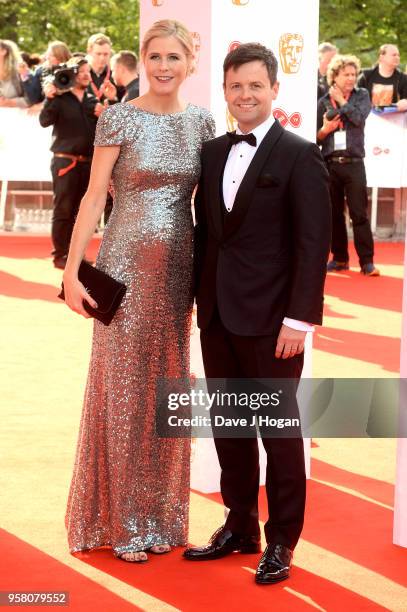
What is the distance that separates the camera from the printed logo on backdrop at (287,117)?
5.04m

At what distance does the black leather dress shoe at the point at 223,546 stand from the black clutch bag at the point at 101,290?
0.85 meters

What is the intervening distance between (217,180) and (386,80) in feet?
32.9

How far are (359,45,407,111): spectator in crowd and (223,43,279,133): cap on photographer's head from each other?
965 cm

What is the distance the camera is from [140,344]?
14.0ft

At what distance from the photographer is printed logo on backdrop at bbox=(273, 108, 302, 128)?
5.04 m

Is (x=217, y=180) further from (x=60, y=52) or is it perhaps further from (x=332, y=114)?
(x=60, y=52)

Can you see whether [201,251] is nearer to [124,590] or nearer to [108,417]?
[108,417]

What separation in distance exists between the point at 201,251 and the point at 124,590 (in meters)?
1.13

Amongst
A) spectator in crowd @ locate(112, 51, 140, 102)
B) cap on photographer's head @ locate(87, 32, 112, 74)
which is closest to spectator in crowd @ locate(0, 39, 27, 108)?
cap on photographer's head @ locate(87, 32, 112, 74)

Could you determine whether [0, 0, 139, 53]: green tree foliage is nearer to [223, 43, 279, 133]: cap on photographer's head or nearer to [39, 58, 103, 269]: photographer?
[39, 58, 103, 269]: photographer

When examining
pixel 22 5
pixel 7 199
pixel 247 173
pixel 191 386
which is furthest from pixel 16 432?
pixel 22 5

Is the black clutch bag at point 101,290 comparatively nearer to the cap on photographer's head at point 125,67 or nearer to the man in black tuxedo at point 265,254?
the man in black tuxedo at point 265,254
